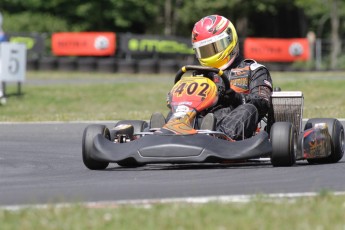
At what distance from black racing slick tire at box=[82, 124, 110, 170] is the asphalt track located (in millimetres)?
72

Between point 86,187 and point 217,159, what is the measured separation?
1321 millimetres

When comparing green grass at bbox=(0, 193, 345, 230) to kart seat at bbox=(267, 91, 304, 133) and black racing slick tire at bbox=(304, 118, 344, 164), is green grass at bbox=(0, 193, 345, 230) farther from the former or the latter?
kart seat at bbox=(267, 91, 304, 133)

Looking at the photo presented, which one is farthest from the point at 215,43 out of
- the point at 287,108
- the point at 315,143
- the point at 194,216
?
the point at 194,216

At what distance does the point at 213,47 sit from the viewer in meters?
9.62

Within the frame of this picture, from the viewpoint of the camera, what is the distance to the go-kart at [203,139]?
328 inches

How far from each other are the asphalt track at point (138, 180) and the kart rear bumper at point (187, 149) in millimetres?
117

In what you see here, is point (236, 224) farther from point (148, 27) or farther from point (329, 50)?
point (148, 27)

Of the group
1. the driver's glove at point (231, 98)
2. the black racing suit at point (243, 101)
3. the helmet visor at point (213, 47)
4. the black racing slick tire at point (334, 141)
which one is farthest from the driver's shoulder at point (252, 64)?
the black racing slick tire at point (334, 141)

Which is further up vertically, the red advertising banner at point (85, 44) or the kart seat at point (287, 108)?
the kart seat at point (287, 108)

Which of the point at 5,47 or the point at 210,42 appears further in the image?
the point at 5,47

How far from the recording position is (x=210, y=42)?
961cm

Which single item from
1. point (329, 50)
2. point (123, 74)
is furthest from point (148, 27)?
point (123, 74)

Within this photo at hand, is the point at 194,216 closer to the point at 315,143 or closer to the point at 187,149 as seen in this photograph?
the point at 187,149

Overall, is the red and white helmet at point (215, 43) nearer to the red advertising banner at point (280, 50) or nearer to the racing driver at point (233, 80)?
the racing driver at point (233, 80)
